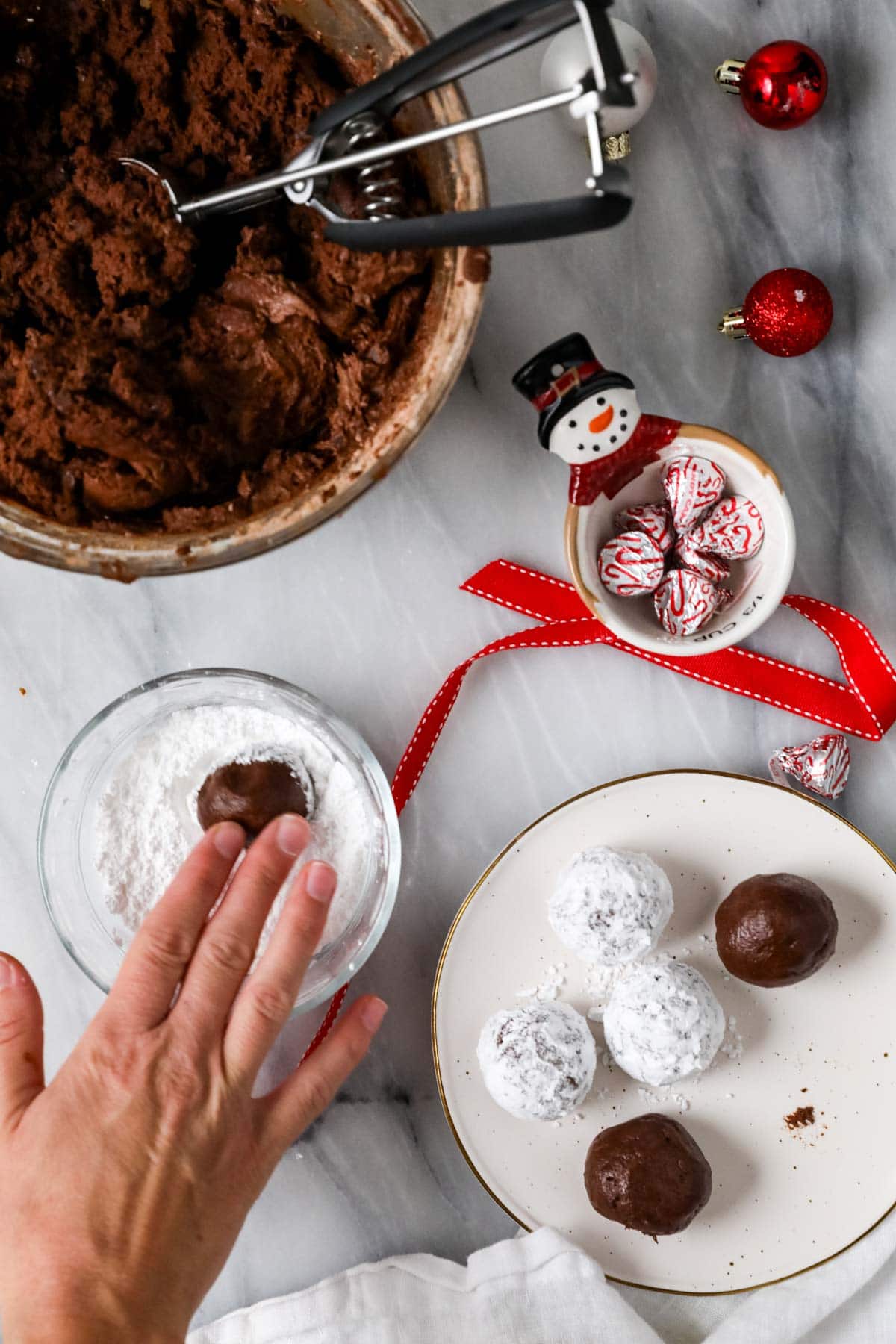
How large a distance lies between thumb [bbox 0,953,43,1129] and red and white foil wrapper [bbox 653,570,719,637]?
0.80 m

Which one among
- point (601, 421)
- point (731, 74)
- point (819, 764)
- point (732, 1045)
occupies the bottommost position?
point (732, 1045)

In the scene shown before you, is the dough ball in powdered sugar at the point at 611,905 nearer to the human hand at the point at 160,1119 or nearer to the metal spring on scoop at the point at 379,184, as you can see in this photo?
the human hand at the point at 160,1119

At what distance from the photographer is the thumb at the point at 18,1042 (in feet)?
3.63

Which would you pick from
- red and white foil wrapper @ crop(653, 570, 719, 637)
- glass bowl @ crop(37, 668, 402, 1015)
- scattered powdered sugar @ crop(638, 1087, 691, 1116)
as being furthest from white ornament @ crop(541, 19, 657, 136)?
scattered powdered sugar @ crop(638, 1087, 691, 1116)

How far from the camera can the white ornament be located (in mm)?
1132

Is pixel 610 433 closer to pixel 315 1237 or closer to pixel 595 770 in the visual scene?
pixel 595 770

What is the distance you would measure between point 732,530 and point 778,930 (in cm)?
44

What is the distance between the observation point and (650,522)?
1196 mm

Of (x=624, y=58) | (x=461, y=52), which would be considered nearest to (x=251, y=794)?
(x=461, y=52)

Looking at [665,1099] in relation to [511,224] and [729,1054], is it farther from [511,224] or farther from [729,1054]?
[511,224]

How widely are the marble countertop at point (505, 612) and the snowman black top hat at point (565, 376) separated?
182 mm

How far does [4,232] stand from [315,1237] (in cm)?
118

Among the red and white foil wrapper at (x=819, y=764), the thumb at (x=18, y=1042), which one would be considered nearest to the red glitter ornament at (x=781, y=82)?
the red and white foil wrapper at (x=819, y=764)

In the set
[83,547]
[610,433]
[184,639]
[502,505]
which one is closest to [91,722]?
[184,639]
